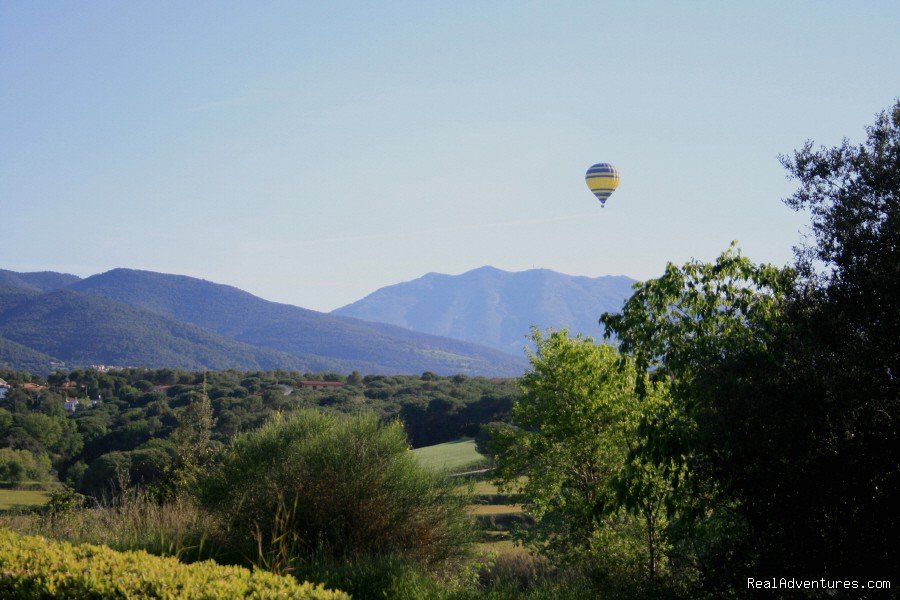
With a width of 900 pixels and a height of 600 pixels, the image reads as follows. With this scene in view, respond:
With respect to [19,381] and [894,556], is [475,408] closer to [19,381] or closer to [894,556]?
[19,381]

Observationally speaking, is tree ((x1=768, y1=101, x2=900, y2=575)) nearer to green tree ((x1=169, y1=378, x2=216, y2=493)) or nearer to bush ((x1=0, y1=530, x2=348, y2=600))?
bush ((x1=0, y1=530, x2=348, y2=600))

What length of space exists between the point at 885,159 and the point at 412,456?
257 inches

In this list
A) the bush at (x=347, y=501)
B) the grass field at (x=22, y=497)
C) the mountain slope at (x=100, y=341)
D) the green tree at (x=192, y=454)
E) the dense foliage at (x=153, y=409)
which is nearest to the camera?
the bush at (x=347, y=501)

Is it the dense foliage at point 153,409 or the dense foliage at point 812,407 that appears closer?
the dense foliage at point 812,407

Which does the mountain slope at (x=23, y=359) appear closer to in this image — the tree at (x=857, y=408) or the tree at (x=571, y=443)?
the tree at (x=571, y=443)

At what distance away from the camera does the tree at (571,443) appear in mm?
11977

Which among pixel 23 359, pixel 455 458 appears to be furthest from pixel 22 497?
pixel 23 359

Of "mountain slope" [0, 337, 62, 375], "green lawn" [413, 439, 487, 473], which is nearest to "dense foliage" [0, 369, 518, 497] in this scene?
"green lawn" [413, 439, 487, 473]

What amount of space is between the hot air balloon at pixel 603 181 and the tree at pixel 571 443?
1074 inches

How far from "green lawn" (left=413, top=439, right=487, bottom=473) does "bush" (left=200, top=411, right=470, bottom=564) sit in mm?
860

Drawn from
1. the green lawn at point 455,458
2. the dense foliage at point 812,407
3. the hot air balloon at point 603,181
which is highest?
the hot air balloon at point 603,181

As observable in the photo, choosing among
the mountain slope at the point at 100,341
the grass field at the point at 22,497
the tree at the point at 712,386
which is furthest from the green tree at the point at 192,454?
the mountain slope at the point at 100,341

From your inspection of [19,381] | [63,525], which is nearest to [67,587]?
[63,525]

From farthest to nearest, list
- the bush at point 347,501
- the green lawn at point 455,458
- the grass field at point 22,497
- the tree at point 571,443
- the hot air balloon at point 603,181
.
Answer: the hot air balloon at point 603,181 → the grass field at point 22,497 → the tree at point 571,443 → the green lawn at point 455,458 → the bush at point 347,501
